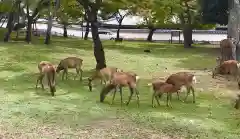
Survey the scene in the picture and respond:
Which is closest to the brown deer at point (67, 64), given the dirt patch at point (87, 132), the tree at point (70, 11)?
the dirt patch at point (87, 132)

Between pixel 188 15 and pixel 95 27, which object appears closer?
pixel 95 27

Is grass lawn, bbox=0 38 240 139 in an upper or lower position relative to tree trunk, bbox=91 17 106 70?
lower

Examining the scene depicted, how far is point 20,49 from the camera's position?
23.9 m

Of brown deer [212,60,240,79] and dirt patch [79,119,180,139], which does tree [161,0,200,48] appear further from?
dirt patch [79,119,180,139]

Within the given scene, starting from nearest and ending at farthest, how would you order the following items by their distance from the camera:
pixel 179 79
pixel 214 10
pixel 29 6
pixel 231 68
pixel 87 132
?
pixel 87 132, pixel 179 79, pixel 231 68, pixel 214 10, pixel 29 6

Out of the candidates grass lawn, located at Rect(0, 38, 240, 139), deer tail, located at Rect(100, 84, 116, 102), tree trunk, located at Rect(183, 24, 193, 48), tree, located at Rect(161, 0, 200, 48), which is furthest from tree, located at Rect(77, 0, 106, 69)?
tree trunk, located at Rect(183, 24, 193, 48)

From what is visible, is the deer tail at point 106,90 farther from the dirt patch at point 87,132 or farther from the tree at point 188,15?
the tree at point 188,15

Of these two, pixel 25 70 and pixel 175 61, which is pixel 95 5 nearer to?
pixel 25 70

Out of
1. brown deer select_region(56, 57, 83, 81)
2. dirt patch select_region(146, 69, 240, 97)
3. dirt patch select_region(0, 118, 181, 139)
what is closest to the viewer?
dirt patch select_region(0, 118, 181, 139)

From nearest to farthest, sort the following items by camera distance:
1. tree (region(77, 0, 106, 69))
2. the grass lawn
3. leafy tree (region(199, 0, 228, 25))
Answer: the grass lawn < tree (region(77, 0, 106, 69)) < leafy tree (region(199, 0, 228, 25))

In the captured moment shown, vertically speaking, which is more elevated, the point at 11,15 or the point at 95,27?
the point at 11,15

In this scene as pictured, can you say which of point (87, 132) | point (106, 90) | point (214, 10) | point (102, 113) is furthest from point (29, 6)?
point (87, 132)

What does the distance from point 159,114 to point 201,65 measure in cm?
1141

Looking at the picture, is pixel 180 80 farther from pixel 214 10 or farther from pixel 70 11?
pixel 70 11
